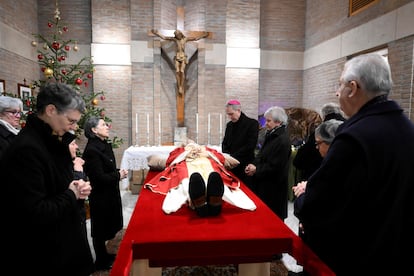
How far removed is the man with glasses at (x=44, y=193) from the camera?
4.42 feet

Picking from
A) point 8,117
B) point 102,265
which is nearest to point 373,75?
point 8,117

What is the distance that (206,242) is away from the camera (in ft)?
5.96

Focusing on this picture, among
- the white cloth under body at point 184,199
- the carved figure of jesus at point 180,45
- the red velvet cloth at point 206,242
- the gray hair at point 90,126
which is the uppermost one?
the carved figure of jesus at point 180,45

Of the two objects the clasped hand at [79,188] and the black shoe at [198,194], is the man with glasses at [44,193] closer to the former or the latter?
the clasped hand at [79,188]

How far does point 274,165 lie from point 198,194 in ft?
4.15

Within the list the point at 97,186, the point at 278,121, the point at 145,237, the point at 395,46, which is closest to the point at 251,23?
the point at 395,46

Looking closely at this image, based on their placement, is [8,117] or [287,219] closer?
[8,117]

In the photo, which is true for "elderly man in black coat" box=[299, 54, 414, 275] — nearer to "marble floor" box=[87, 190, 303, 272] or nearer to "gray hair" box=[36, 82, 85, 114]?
"gray hair" box=[36, 82, 85, 114]

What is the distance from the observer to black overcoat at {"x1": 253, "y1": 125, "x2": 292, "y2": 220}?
123 inches

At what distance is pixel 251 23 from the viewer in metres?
7.92

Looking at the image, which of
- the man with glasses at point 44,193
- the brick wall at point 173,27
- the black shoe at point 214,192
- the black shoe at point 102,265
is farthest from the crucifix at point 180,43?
the man with glasses at point 44,193

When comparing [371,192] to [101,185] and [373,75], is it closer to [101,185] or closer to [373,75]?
[373,75]

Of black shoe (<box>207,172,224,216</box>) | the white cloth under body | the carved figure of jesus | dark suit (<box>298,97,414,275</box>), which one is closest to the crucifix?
the carved figure of jesus

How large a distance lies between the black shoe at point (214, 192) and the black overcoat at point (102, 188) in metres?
1.19
